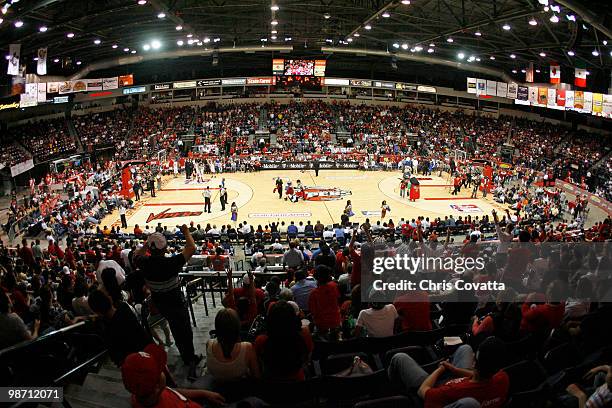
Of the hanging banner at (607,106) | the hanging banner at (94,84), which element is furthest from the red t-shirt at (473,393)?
the hanging banner at (94,84)

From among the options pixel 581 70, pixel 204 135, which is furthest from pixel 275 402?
pixel 204 135

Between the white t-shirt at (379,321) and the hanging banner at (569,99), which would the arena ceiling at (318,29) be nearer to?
the hanging banner at (569,99)

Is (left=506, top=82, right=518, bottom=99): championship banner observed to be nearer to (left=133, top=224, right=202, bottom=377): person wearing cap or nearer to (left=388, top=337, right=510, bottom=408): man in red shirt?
(left=133, top=224, right=202, bottom=377): person wearing cap

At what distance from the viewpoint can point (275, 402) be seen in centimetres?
456

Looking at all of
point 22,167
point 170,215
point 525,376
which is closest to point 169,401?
point 525,376

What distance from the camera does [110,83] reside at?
47.4m

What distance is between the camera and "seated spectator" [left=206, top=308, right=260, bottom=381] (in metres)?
4.55

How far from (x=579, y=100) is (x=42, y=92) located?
40265 millimetres

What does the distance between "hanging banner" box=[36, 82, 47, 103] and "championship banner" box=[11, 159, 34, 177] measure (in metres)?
4.71

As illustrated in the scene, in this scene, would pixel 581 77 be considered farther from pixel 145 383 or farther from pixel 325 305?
pixel 145 383

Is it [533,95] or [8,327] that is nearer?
[8,327]

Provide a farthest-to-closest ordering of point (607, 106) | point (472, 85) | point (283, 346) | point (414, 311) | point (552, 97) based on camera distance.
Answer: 1. point (472, 85)
2. point (552, 97)
3. point (607, 106)
4. point (414, 311)
5. point (283, 346)

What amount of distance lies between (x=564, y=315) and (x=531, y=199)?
25.8 metres

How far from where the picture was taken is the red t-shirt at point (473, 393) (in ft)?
13.2
